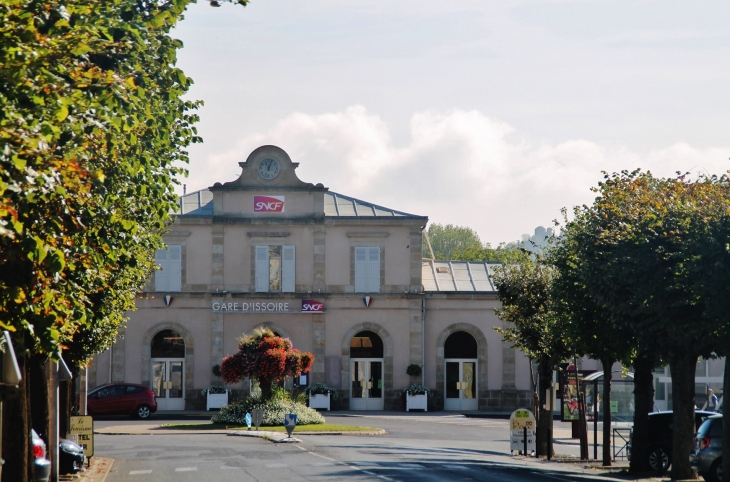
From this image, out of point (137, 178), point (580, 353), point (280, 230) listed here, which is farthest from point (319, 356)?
point (137, 178)

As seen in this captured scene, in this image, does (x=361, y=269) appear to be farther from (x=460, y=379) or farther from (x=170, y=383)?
(x=170, y=383)

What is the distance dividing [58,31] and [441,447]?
21.7 metres

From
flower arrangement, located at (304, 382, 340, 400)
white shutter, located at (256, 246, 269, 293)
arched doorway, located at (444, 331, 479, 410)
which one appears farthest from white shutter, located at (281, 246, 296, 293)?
arched doorway, located at (444, 331, 479, 410)

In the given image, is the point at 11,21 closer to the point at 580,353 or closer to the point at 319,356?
the point at 580,353

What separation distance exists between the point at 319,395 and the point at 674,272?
2912 centimetres

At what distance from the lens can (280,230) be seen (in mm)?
46906

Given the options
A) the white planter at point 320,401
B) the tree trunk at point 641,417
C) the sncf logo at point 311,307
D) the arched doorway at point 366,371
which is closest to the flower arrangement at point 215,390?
the white planter at point 320,401

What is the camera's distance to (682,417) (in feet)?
64.0

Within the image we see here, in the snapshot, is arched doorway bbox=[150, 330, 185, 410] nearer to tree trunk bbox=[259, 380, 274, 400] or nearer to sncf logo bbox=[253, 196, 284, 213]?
sncf logo bbox=[253, 196, 284, 213]

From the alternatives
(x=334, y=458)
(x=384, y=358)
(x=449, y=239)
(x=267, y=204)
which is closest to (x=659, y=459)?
(x=334, y=458)

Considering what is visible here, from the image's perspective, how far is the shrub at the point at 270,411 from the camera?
118 ft

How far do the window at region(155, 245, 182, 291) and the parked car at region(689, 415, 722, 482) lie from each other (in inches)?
1225

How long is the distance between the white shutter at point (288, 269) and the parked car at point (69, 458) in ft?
89.6

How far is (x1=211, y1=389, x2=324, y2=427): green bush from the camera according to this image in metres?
35.8
